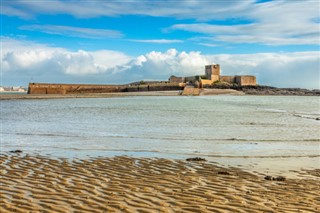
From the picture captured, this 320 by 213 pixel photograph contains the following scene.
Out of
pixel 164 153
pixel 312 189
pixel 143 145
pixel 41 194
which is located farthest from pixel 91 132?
pixel 312 189

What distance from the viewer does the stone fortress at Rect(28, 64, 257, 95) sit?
101500mm

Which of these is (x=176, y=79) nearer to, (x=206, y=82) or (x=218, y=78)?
(x=218, y=78)

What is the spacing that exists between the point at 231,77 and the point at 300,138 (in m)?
115

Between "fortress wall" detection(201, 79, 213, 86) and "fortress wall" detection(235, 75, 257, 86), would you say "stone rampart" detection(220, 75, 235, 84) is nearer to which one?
"fortress wall" detection(235, 75, 257, 86)

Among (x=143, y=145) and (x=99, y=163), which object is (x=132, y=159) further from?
(x=143, y=145)

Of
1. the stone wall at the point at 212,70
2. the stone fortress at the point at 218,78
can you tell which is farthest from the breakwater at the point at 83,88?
the stone wall at the point at 212,70

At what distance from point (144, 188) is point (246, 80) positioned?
393ft

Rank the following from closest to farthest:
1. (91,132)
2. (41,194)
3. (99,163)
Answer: (41,194) → (99,163) → (91,132)

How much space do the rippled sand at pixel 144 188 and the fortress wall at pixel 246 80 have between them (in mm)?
116076

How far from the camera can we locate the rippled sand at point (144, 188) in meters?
5.74

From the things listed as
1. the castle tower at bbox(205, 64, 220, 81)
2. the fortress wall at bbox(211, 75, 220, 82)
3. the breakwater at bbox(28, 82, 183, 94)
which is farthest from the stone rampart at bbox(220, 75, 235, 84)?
the breakwater at bbox(28, 82, 183, 94)

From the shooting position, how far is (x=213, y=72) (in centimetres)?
12194

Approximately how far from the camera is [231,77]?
419 feet

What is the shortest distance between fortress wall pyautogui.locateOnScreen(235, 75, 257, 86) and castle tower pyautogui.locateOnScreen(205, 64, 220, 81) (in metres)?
7.14
